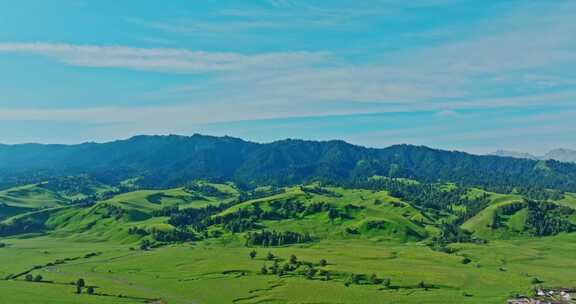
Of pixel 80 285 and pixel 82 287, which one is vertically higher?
pixel 80 285

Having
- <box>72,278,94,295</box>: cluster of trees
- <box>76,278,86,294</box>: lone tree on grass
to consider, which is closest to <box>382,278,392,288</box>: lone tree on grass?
<box>72,278,94,295</box>: cluster of trees

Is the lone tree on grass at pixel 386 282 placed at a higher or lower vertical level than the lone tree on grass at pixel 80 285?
higher

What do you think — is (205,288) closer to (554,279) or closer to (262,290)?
(262,290)

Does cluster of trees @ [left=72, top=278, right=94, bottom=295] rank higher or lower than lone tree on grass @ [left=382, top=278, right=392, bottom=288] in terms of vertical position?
lower

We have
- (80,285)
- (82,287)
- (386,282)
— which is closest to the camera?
(82,287)

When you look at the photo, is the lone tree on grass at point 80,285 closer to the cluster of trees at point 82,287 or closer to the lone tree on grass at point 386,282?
the cluster of trees at point 82,287

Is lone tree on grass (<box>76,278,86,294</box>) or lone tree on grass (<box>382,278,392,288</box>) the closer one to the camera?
lone tree on grass (<box>76,278,86,294</box>)

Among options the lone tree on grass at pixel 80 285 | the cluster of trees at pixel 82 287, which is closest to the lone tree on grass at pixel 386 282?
the cluster of trees at pixel 82 287

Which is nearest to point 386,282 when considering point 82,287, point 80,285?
point 82,287

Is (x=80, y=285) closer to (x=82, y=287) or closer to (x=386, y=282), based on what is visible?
(x=82, y=287)

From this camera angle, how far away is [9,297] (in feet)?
557

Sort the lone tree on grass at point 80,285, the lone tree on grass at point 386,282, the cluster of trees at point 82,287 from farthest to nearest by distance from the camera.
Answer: the lone tree on grass at point 386,282, the lone tree on grass at point 80,285, the cluster of trees at point 82,287

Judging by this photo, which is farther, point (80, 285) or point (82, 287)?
point (80, 285)

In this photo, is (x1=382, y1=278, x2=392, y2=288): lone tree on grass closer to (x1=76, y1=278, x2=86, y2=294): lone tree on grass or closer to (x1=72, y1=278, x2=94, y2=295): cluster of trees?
(x1=72, y1=278, x2=94, y2=295): cluster of trees
